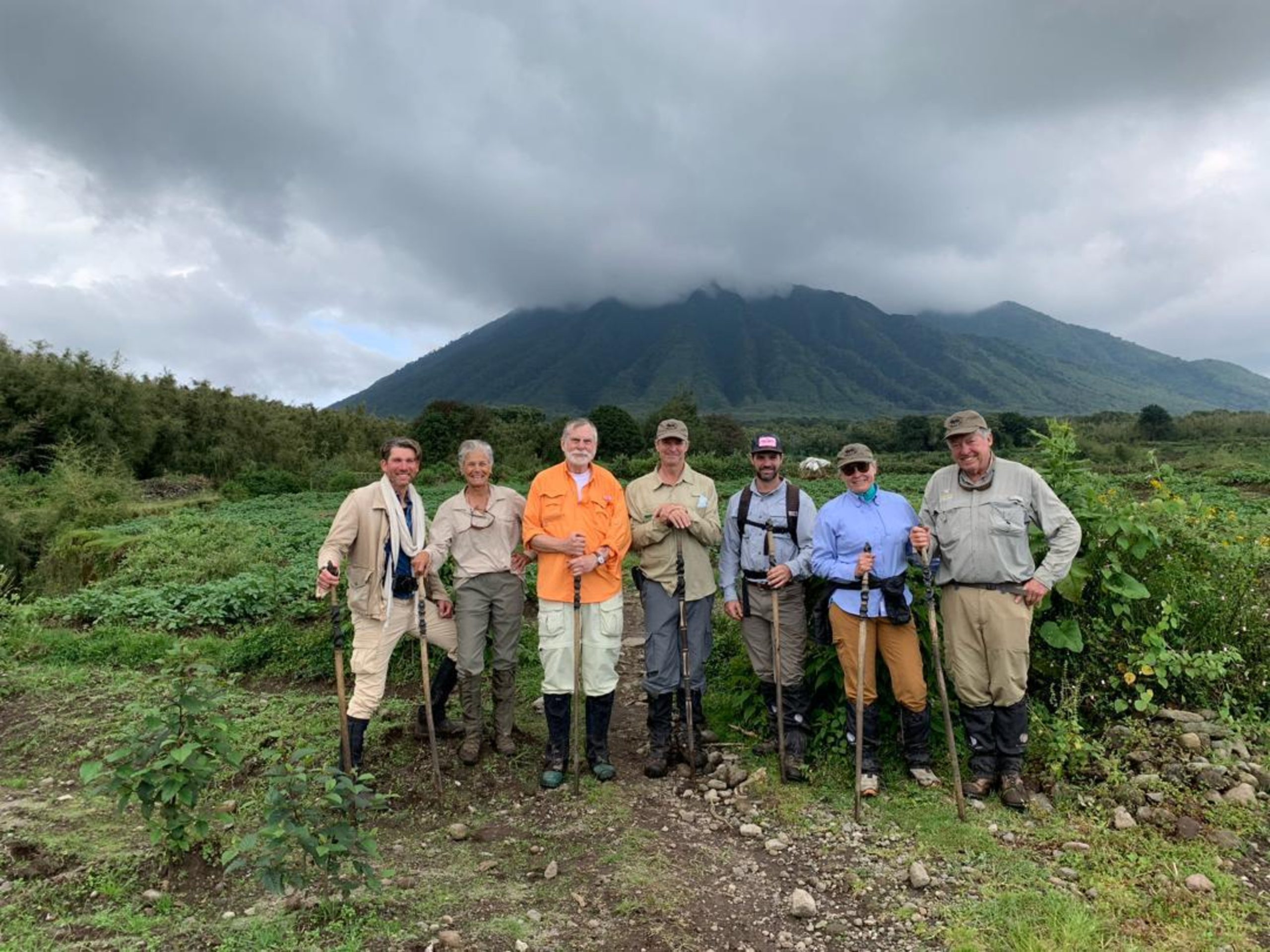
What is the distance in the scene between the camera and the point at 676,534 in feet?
17.3

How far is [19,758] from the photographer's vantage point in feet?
18.8

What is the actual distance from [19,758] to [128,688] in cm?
147

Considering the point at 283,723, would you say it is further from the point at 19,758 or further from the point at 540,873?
the point at 540,873

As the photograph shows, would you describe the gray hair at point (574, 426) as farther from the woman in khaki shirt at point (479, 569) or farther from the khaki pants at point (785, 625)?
the khaki pants at point (785, 625)

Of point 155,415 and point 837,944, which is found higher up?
point 155,415

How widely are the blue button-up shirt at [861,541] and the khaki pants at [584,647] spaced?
156 cm

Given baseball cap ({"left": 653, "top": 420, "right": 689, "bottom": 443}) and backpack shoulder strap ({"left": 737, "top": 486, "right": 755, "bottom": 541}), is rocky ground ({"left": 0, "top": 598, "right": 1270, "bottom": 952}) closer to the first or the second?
backpack shoulder strap ({"left": 737, "top": 486, "right": 755, "bottom": 541})

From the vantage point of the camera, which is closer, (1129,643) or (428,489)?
(1129,643)

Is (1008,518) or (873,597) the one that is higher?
(1008,518)

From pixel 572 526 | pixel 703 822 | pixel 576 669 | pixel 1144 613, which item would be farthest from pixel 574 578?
pixel 1144 613

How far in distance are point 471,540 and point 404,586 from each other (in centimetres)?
59

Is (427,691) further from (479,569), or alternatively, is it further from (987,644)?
(987,644)

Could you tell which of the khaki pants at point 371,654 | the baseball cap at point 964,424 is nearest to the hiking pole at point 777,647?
the baseball cap at point 964,424

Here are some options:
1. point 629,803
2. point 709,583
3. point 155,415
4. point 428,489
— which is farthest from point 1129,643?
point 155,415
